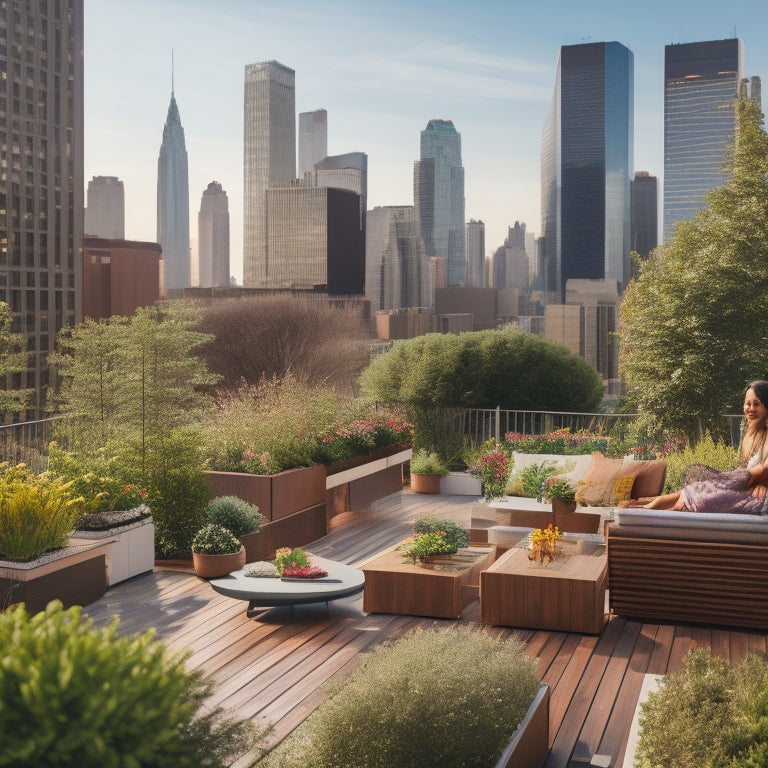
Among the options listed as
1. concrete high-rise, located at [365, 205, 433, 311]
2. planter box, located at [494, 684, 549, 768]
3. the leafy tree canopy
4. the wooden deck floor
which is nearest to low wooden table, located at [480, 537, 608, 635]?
the wooden deck floor

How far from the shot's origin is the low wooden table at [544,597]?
202 inches

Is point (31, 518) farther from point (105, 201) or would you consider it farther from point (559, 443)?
point (105, 201)

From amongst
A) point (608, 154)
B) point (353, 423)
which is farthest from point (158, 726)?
point (608, 154)

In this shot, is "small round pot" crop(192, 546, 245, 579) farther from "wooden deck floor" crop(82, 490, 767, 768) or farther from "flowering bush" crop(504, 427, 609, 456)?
"flowering bush" crop(504, 427, 609, 456)

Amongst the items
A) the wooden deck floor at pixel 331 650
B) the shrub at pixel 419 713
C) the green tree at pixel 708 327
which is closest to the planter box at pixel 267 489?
the wooden deck floor at pixel 331 650

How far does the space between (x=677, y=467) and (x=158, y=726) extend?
6768 mm

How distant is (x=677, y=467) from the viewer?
25.2 feet

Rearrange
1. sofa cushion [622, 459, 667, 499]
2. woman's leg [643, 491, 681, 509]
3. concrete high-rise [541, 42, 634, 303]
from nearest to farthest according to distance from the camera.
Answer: woman's leg [643, 491, 681, 509] < sofa cushion [622, 459, 667, 499] < concrete high-rise [541, 42, 634, 303]

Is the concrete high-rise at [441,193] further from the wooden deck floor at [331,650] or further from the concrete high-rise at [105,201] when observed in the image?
the wooden deck floor at [331,650]

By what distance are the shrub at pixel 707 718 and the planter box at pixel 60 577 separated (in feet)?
12.6

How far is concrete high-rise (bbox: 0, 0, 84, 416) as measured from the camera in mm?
60438

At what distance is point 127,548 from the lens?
648 centimetres

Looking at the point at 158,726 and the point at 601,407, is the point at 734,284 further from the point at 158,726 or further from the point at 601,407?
the point at 158,726

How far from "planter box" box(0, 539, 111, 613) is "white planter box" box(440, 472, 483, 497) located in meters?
6.08
